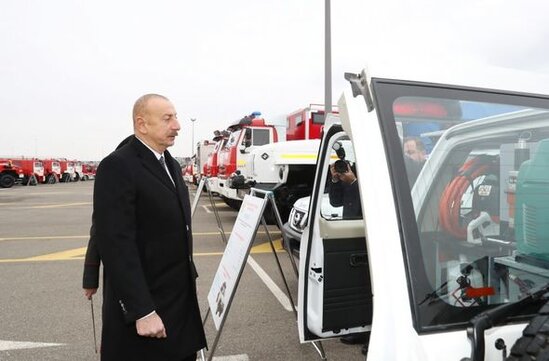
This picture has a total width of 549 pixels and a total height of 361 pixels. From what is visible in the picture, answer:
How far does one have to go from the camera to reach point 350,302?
8.17 ft

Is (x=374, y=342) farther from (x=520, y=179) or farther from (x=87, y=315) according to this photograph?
(x=87, y=315)

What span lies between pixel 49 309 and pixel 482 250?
446cm

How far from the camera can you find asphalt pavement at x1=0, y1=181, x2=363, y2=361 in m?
3.40

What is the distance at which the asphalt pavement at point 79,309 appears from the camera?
11.1 feet

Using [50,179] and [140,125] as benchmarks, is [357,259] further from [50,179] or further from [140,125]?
[50,179]

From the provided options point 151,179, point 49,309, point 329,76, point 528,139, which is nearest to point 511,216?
point 528,139

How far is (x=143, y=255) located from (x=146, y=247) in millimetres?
40

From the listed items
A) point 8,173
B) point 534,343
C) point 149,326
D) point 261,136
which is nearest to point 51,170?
point 8,173

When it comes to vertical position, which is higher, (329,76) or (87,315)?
(329,76)

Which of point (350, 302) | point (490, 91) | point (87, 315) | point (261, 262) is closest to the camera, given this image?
point (490, 91)

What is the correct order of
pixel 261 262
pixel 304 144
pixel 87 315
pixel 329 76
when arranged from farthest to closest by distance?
pixel 329 76 → pixel 304 144 → pixel 261 262 → pixel 87 315

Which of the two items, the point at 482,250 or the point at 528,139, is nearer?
the point at 482,250

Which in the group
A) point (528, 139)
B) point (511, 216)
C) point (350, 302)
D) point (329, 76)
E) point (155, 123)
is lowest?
point (350, 302)

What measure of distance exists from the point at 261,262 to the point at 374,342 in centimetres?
547
